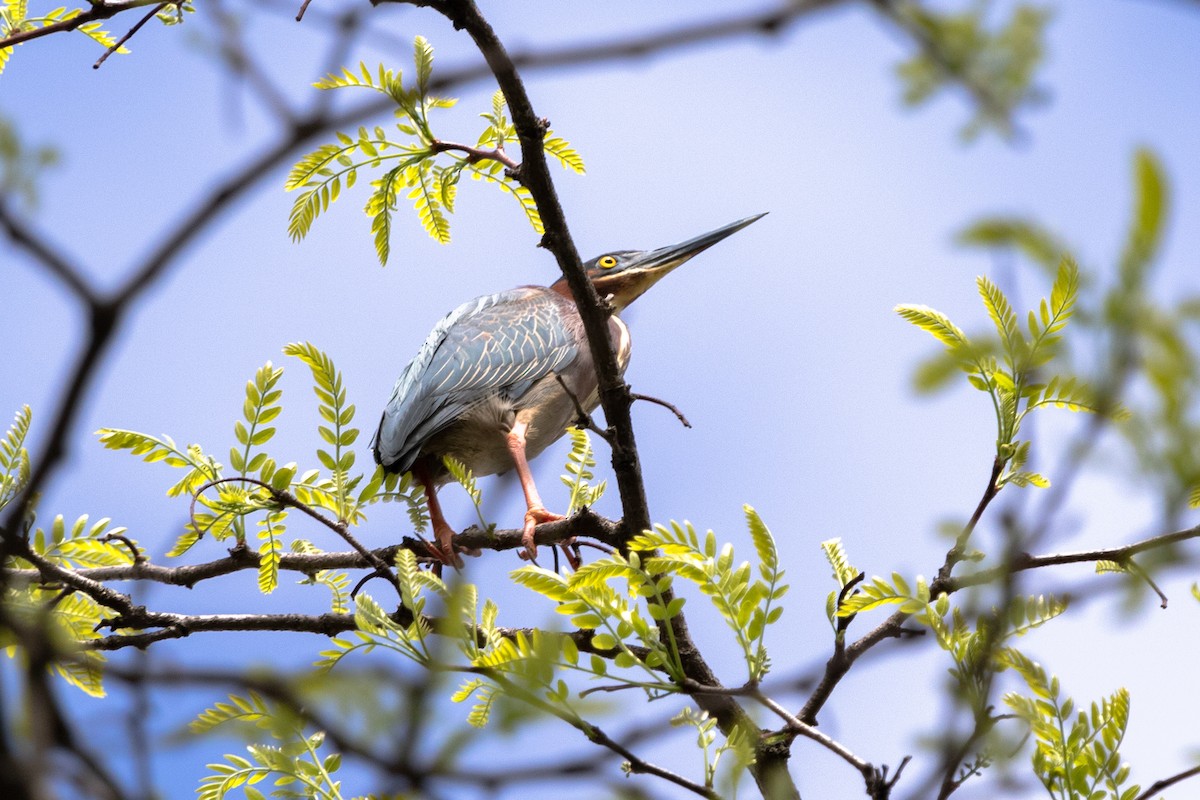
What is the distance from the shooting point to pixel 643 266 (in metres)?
6.53

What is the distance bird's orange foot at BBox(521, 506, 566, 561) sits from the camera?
429cm

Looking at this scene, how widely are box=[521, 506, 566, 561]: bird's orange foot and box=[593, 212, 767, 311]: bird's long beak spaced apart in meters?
2.12

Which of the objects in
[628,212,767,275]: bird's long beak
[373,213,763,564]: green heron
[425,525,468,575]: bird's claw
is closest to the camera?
[425,525,468,575]: bird's claw

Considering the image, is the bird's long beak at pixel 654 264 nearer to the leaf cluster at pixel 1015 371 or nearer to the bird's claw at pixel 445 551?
the bird's claw at pixel 445 551

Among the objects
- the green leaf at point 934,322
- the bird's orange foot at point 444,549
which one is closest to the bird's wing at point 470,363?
the bird's orange foot at point 444,549

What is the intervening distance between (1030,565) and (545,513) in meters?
1.87

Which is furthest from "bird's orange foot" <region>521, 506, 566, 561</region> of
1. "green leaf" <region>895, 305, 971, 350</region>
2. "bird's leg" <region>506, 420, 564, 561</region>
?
"green leaf" <region>895, 305, 971, 350</region>

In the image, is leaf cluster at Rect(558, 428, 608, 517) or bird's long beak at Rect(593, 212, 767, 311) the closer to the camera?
leaf cluster at Rect(558, 428, 608, 517)

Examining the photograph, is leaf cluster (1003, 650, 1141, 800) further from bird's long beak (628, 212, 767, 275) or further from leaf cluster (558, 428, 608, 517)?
bird's long beak (628, 212, 767, 275)

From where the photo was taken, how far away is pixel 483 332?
5.69 metres

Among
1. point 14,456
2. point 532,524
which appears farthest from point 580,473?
point 14,456

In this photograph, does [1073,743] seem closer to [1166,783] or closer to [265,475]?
[1166,783]

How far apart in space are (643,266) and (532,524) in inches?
98.4

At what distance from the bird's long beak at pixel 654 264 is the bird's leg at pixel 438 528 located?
1.71 metres
